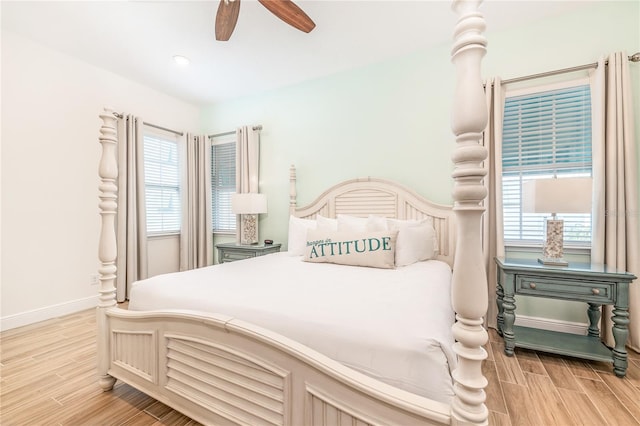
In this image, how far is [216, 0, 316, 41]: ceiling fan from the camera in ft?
6.12

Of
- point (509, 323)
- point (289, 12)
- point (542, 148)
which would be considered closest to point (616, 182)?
point (542, 148)

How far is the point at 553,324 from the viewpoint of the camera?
252 cm

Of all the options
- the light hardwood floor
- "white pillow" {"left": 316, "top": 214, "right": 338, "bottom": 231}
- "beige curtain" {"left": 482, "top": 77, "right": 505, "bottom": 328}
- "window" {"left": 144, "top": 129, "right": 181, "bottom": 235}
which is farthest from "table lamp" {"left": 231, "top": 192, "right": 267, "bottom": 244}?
A: "beige curtain" {"left": 482, "top": 77, "right": 505, "bottom": 328}

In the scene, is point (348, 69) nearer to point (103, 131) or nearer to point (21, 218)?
point (103, 131)

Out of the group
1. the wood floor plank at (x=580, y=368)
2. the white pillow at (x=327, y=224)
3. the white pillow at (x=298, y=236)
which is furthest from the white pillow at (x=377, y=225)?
the wood floor plank at (x=580, y=368)

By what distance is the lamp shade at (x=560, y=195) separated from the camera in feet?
6.70

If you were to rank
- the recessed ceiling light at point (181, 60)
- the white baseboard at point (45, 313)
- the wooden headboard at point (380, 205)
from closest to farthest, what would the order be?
the white baseboard at point (45, 313), the wooden headboard at point (380, 205), the recessed ceiling light at point (181, 60)

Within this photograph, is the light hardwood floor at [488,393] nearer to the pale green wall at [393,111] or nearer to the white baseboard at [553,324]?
the white baseboard at [553,324]

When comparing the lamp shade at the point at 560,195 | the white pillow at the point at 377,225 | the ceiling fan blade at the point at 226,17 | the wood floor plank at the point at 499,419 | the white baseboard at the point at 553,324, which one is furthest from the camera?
the white pillow at the point at 377,225

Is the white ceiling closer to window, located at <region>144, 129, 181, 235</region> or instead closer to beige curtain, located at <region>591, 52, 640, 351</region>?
beige curtain, located at <region>591, 52, 640, 351</region>

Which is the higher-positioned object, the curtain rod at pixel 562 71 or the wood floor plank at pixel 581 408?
the curtain rod at pixel 562 71

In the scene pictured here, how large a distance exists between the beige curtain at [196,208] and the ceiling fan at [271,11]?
2413 mm

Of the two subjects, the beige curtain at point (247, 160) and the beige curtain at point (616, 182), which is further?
the beige curtain at point (247, 160)

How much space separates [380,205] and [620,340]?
2007 millimetres
